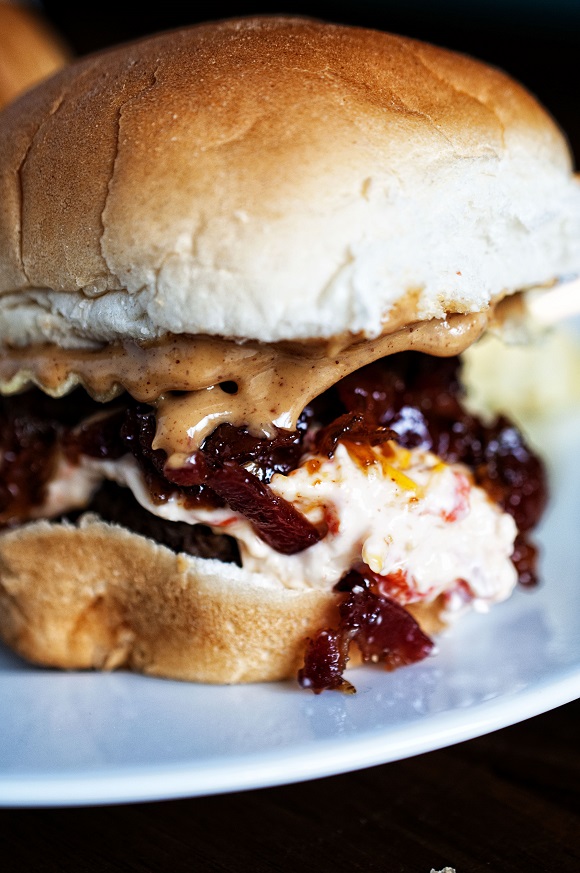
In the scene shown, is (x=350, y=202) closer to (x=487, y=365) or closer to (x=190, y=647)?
(x=190, y=647)

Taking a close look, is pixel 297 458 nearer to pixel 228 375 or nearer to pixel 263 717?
pixel 228 375

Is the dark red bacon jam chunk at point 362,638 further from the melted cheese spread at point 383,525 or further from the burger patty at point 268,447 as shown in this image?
the burger patty at point 268,447

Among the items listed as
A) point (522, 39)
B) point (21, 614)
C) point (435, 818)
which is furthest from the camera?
point (522, 39)

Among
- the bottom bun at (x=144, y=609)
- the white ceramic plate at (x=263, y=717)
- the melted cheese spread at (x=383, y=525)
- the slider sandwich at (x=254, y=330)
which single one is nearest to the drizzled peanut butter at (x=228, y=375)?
the slider sandwich at (x=254, y=330)

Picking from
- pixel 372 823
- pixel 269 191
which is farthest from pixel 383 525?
pixel 269 191

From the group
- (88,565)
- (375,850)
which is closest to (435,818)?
(375,850)

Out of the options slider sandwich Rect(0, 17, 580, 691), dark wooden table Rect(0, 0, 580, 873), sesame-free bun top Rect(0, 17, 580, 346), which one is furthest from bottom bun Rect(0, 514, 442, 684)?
sesame-free bun top Rect(0, 17, 580, 346)

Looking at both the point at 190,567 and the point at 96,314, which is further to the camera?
the point at 190,567
